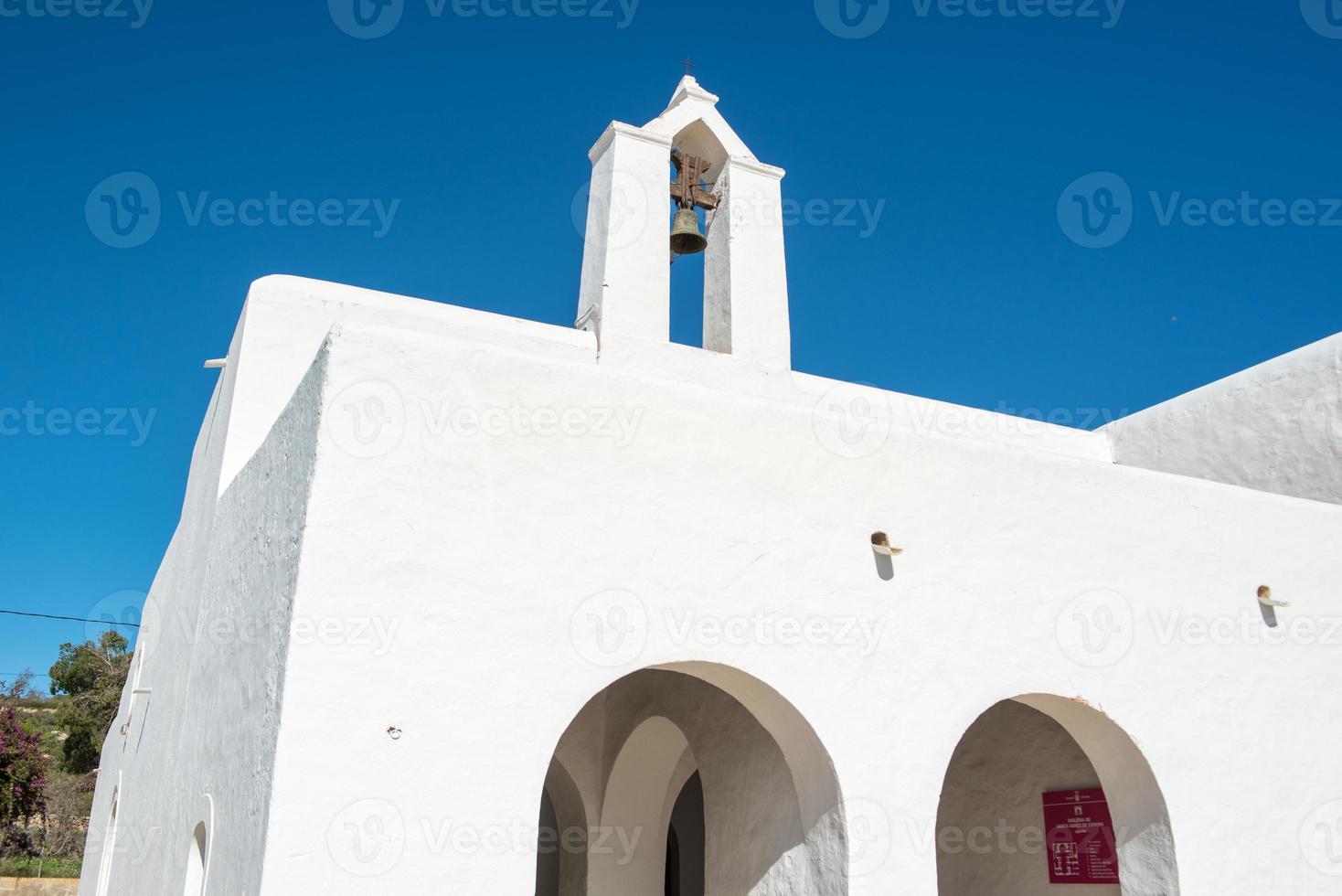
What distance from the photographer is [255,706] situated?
412cm

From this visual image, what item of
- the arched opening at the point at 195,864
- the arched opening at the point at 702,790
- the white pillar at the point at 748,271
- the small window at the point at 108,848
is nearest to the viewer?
the arched opening at the point at 702,790

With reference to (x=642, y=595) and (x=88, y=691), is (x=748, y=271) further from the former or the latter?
(x=88, y=691)

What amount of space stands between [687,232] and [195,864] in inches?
174

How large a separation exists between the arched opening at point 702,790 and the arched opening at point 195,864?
2366mm

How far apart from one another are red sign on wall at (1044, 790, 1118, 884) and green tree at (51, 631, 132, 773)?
71.1 ft

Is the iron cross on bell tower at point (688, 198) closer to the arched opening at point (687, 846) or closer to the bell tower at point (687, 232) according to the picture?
the bell tower at point (687, 232)

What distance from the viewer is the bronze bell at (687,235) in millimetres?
6652

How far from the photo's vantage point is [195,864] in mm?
4988

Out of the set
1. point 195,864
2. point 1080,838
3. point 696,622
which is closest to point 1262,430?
point 1080,838

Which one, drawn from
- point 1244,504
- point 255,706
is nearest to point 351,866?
point 255,706

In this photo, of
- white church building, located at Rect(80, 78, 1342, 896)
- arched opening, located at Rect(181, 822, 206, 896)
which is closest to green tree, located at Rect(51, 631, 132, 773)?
white church building, located at Rect(80, 78, 1342, 896)

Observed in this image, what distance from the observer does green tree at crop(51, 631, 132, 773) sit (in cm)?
2330

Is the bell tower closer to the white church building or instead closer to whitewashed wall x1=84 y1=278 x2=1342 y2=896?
the white church building

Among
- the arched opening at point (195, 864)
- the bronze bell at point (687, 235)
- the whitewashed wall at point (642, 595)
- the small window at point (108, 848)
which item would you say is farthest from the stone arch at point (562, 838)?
the bronze bell at point (687, 235)
